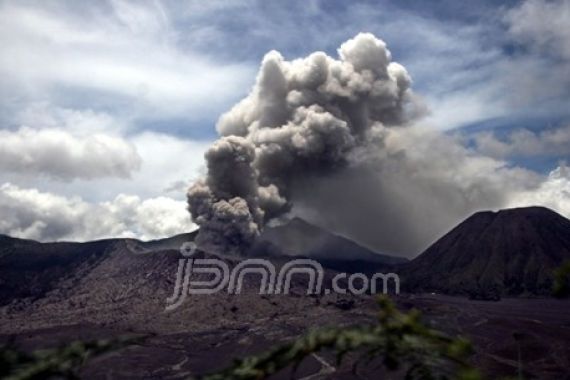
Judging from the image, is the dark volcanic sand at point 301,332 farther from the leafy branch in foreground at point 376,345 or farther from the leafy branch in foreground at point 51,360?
the leafy branch in foreground at point 51,360

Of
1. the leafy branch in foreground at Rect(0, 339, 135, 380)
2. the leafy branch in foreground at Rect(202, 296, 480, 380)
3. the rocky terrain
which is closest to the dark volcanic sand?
the rocky terrain

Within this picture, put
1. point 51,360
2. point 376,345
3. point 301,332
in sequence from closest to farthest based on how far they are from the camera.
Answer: point 51,360 → point 376,345 → point 301,332

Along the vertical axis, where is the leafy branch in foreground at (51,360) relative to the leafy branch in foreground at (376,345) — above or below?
below

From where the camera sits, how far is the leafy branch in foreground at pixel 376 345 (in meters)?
3.16

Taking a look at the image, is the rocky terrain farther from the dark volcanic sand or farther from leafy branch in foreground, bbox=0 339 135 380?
leafy branch in foreground, bbox=0 339 135 380

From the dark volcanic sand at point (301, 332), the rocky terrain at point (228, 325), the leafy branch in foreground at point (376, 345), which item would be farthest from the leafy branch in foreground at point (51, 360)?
the rocky terrain at point (228, 325)

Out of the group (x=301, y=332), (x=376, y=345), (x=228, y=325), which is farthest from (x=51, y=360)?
(x=228, y=325)

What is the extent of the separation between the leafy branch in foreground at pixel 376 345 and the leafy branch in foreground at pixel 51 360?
599 millimetres

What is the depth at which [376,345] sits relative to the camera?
127 inches

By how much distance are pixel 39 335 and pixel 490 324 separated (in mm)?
105032

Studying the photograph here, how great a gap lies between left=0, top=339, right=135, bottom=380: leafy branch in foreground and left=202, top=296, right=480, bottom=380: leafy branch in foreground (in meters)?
0.60

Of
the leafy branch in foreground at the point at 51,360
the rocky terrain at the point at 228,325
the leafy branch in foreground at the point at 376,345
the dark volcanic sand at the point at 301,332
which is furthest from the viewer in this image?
the rocky terrain at the point at 228,325

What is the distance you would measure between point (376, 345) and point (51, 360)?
159 cm

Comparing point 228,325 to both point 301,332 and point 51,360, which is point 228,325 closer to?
point 301,332
